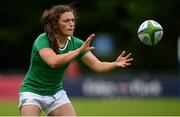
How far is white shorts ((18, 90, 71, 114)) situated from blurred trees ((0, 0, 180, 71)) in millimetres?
24738

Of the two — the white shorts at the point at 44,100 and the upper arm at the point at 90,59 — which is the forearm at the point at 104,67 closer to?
the upper arm at the point at 90,59

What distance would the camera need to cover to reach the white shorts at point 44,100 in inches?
330

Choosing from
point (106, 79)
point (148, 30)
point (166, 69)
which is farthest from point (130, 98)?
point (148, 30)

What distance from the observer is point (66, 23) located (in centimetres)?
852

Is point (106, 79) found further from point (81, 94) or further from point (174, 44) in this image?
point (174, 44)

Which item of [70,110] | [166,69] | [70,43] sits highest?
[70,43]

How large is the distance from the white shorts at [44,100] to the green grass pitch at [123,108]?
27.4ft

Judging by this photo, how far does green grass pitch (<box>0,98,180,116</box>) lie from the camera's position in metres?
17.4

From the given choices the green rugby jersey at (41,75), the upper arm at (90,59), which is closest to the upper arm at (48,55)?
the green rugby jersey at (41,75)

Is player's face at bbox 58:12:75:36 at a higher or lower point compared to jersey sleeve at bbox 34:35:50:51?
higher

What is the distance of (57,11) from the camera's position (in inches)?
338

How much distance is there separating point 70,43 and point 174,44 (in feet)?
85.4

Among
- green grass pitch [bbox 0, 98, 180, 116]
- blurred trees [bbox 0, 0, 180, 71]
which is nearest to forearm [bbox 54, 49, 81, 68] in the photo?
green grass pitch [bbox 0, 98, 180, 116]

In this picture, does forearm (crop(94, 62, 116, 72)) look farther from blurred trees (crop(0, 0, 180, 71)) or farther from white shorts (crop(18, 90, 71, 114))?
blurred trees (crop(0, 0, 180, 71))
